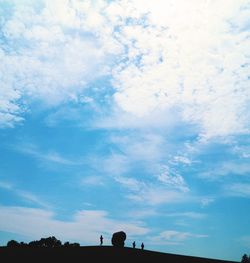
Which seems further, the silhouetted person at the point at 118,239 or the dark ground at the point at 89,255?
the silhouetted person at the point at 118,239

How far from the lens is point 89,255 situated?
88.2ft

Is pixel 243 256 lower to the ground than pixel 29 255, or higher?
higher

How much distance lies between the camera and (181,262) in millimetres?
27125

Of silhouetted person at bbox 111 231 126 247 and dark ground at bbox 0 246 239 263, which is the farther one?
silhouetted person at bbox 111 231 126 247

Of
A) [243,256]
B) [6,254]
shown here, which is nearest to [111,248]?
[6,254]

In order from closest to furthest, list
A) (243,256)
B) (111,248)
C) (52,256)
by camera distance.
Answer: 1. (52,256)
2. (111,248)
3. (243,256)

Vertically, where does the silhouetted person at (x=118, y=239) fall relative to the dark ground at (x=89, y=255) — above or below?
above

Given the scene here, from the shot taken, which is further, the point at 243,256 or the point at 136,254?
the point at 243,256

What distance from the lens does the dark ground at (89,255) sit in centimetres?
2625

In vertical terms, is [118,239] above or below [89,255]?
above

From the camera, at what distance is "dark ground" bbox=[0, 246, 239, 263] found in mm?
26250

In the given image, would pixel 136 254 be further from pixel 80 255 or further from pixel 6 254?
pixel 6 254

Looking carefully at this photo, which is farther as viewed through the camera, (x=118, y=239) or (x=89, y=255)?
(x=118, y=239)

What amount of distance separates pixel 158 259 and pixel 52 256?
9.28 meters
